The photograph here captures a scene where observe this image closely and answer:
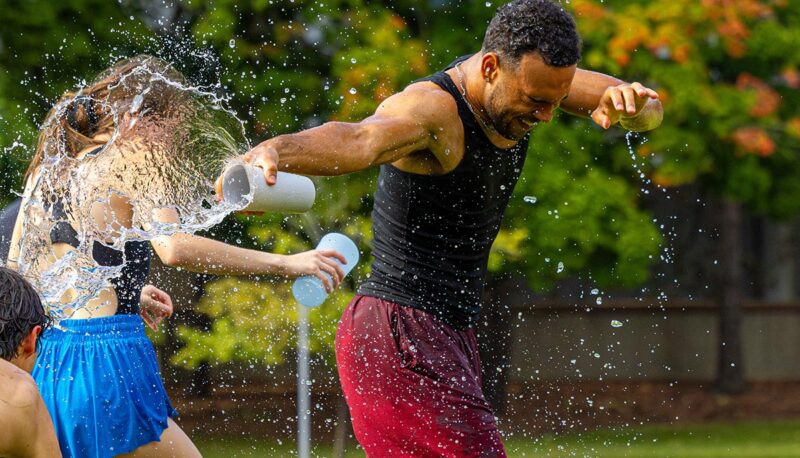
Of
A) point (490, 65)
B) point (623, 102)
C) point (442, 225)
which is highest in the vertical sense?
point (490, 65)

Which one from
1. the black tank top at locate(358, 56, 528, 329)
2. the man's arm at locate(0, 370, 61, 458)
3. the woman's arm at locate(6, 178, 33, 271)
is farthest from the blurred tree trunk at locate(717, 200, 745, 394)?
the man's arm at locate(0, 370, 61, 458)

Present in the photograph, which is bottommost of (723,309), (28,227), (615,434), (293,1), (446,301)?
(615,434)

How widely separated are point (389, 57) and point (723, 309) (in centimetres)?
763

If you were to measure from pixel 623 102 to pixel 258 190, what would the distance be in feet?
4.11

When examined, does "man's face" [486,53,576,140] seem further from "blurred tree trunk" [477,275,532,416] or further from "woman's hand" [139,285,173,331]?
"blurred tree trunk" [477,275,532,416]

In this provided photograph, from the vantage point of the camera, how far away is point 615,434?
40.3ft

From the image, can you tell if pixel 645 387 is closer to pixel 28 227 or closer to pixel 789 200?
pixel 789 200

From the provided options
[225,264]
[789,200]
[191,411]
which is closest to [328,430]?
[191,411]

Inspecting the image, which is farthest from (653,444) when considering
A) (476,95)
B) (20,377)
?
(20,377)

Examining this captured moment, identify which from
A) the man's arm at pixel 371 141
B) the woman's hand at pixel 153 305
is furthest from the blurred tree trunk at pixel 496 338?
the man's arm at pixel 371 141

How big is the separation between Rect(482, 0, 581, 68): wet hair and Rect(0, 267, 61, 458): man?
1437 mm

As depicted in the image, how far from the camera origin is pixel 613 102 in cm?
351

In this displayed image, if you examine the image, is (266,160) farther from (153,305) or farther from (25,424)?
(153,305)

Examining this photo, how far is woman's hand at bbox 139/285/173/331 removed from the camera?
4059 millimetres
